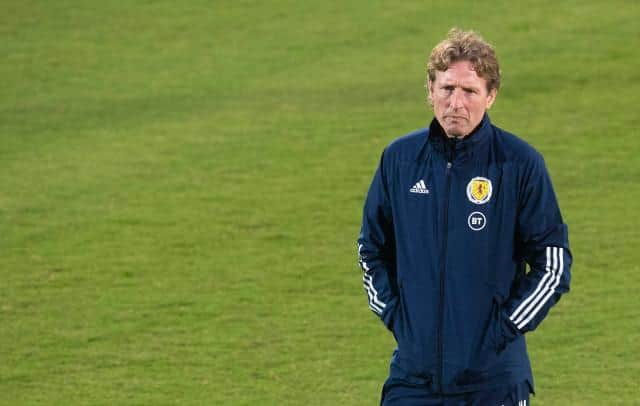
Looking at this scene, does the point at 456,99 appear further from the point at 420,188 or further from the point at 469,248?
the point at 469,248

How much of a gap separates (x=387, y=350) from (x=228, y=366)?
1.09m

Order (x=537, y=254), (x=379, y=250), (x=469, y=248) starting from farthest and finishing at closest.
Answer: (x=379, y=250) → (x=537, y=254) → (x=469, y=248)

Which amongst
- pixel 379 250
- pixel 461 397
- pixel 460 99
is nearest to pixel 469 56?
pixel 460 99

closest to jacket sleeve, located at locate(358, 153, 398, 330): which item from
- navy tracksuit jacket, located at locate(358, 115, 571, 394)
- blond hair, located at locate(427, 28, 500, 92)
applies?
navy tracksuit jacket, located at locate(358, 115, 571, 394)

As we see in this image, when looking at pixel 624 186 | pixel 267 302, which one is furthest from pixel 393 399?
pixel 624 186

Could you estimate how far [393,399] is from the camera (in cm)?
448

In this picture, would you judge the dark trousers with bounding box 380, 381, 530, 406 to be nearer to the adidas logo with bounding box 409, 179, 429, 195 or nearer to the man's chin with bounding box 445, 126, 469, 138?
the adidas logo with bounding box 409, 179, 429, 195

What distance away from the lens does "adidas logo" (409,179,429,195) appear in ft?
14.5

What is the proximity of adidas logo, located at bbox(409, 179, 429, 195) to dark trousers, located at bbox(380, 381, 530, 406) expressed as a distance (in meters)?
0.68

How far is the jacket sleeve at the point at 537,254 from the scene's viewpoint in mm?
4375

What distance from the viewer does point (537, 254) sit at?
4461 millimetres

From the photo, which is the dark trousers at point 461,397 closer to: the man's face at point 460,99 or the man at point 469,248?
the man at point 469,248

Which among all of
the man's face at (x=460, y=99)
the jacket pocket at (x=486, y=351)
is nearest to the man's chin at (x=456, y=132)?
the man's face at (x=460, y=99)

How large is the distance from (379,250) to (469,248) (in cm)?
45
